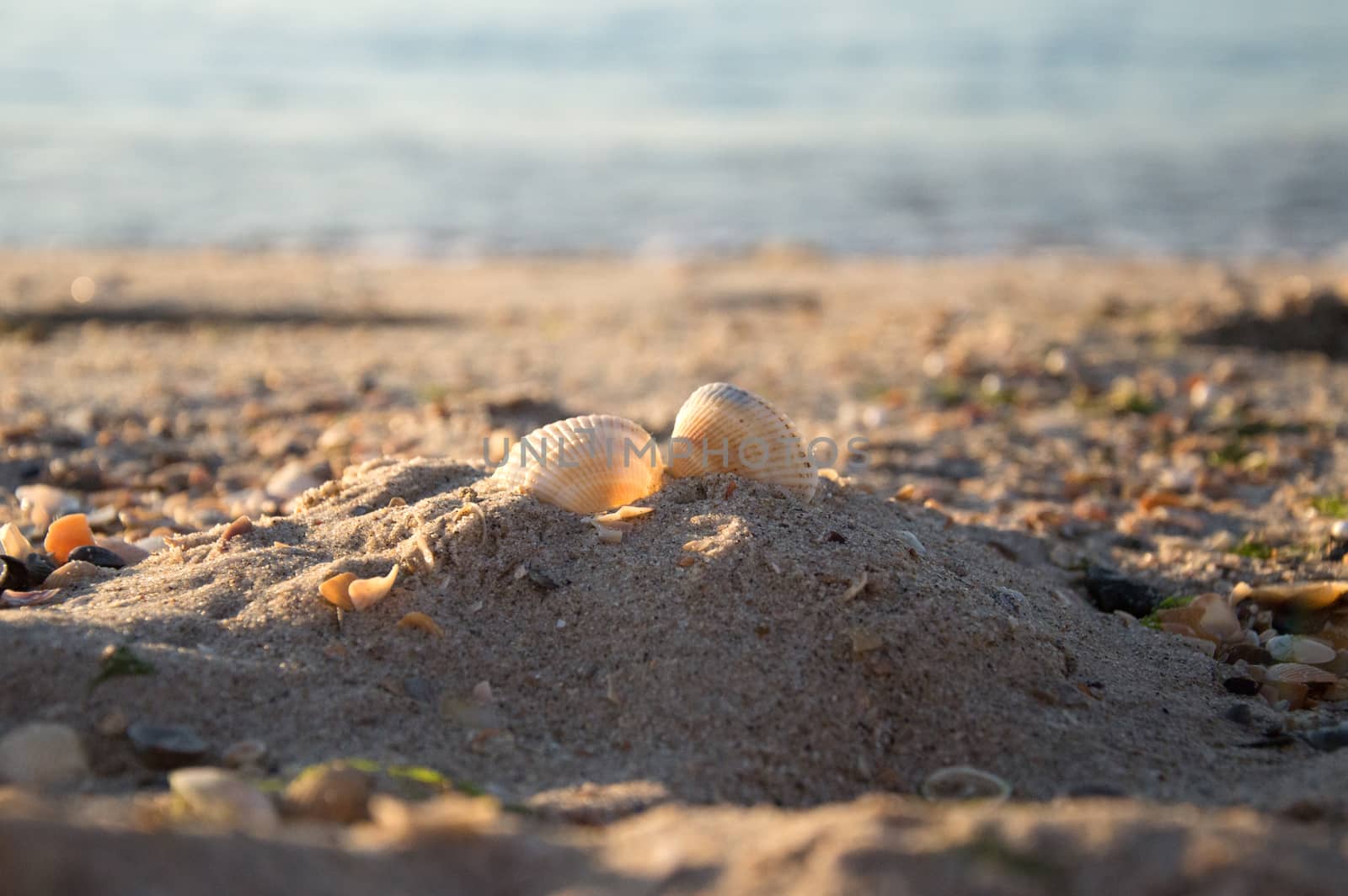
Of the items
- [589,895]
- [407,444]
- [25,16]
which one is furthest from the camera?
[25,16]

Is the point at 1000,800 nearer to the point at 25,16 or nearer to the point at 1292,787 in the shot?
the point at 1292,787

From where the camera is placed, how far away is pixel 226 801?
1.75 meters

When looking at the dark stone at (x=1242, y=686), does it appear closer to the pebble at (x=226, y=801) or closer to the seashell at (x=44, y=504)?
the pebble at (x=226, y=801)

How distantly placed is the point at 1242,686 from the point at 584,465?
5.47ft

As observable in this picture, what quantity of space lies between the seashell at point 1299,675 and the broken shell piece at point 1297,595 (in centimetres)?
36

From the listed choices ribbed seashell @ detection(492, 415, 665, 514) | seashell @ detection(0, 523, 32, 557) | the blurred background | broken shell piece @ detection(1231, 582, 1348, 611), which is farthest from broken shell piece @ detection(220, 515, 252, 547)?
the blurred background

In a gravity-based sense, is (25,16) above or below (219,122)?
above

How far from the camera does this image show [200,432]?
4.92 metres

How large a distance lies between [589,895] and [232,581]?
59.2 inches

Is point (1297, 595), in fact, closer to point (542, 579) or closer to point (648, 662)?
point (648, 662)

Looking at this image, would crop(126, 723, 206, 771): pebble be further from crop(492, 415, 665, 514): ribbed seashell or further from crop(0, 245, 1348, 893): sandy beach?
crop(492, 415, 665, 514): ribbed seashell

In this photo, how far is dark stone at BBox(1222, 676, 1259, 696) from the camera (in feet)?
8.95

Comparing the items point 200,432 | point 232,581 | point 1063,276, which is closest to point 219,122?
point 1063,276

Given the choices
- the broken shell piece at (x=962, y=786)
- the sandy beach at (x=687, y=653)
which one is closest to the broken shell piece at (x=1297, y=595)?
the sandy beach at (x=687, y=653)
